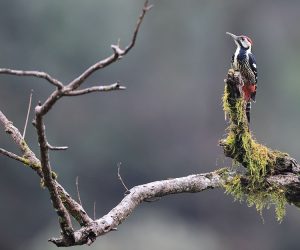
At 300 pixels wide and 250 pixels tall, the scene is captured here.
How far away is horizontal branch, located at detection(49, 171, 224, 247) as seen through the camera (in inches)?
153

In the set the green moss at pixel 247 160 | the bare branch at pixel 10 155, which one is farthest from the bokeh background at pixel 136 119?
the bare branch at pixel 10 155

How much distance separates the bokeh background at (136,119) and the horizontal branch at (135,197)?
22.0m

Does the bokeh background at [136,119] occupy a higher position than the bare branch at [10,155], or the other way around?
the bokeh background at [136,119]

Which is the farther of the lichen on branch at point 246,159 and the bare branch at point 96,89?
the lichen on branch at point 246,159

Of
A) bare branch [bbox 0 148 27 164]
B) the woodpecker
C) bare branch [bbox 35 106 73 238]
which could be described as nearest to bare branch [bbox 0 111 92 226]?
bare branch [bbox 0 148 27 164]

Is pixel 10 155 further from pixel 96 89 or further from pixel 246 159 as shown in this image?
pixel 246 159

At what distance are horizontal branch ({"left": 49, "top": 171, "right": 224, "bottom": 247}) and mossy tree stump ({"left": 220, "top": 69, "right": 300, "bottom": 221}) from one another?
0.15 m

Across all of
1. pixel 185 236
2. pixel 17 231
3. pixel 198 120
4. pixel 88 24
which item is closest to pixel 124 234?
pixel 185 236

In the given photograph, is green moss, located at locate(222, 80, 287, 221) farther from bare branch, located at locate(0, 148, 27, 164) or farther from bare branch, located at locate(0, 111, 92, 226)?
bare branch, located at locate(0, 148, 27, 164)

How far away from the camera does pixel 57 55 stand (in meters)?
30.5

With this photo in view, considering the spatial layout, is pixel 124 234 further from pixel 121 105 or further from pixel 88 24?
pixel 88 24

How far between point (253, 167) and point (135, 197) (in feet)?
2.67

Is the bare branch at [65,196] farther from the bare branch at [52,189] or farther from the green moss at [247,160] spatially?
the green moss at [247,160]

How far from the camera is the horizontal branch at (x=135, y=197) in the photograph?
3.89 metres
